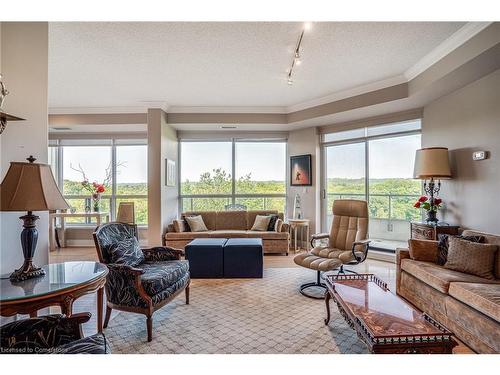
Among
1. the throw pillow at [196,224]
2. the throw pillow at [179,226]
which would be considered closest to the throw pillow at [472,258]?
the throw pillow at [196,224]

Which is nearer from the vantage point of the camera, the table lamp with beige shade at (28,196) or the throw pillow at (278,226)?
the table lamp with beige shade at (28,196)

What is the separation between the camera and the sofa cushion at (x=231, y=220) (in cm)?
592

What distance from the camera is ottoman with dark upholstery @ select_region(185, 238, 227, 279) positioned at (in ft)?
12.9

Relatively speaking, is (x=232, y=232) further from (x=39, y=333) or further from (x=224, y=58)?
(x=39, y=333)

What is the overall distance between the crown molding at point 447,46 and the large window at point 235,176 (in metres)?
3.17

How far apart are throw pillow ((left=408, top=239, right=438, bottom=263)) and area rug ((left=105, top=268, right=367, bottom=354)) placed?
115 centimetres

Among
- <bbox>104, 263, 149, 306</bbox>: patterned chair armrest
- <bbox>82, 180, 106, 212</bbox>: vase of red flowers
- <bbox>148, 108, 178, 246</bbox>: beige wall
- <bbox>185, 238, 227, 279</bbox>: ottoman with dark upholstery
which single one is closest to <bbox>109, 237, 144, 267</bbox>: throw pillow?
<bbox>104, 263, 149, 306</bbox>: patterned chair armrest

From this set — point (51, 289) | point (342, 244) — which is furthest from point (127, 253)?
point (342, 244)

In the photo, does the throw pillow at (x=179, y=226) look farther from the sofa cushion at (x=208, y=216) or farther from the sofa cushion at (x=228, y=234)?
the sofa cushion at (x=228, y=234)

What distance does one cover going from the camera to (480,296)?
2.05 metres

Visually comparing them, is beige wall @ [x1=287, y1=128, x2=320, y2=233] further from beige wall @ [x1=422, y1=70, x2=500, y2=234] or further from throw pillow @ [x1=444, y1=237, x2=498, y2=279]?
throw pillow @ [x1=444, y1=237, x2=498, y2=279]

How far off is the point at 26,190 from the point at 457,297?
3.33 m

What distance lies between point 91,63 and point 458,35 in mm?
4287
